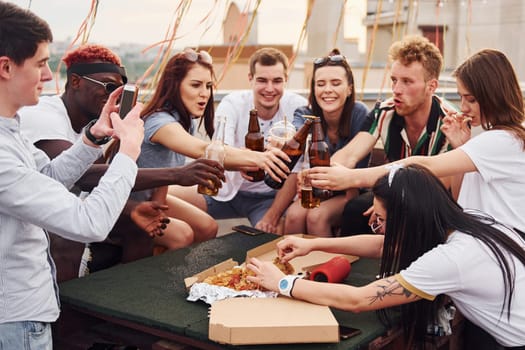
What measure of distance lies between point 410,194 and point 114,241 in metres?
1.64

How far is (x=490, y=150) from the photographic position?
2.59 meters

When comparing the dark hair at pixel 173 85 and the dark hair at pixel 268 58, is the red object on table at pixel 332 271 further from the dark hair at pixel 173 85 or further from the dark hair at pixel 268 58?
the dark hair at pixel 268 58

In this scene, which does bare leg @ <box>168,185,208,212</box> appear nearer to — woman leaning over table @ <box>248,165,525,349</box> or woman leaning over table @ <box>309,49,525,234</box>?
woman leaning over table @ <box>309,49,525,234</box>

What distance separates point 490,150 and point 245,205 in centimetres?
183

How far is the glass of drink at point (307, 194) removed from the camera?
3.11 meters

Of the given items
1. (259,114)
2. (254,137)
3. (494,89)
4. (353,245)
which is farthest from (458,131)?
(259,114)

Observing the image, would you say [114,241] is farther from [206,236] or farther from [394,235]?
[394,235]

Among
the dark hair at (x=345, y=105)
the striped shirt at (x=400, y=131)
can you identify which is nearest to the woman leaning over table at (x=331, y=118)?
the dark hair at (x=345, y=105)

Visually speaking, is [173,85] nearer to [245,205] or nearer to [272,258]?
[245,205]

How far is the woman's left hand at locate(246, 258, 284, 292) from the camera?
7.02 feet

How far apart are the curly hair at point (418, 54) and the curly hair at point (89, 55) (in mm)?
1582

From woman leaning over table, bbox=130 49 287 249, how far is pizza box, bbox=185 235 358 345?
45.5 inches

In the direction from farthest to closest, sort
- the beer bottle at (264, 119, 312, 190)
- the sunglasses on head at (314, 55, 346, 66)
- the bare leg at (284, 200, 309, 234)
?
the sunglasses on head at (314, 55, 346, 66), the bare leg at (284, 200, 309, 234), the beer bottle at (264, 119, 312, 190)

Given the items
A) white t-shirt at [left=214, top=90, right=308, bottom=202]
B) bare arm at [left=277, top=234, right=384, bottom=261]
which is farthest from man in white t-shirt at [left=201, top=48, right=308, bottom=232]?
bare arm at [left=277, top=234, right=384, bottom=261]
